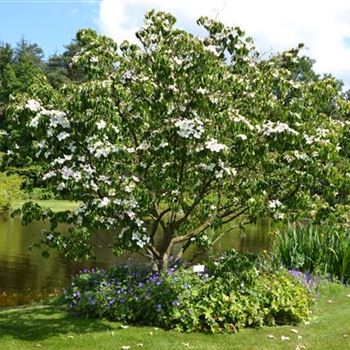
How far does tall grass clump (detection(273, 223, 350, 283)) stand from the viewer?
1315 cm

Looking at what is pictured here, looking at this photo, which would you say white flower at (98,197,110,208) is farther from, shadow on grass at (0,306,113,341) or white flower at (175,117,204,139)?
shadow on grass at (0,306,113,341)

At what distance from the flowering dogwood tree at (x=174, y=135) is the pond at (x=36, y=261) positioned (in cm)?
318

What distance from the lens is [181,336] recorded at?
8359 millimetres

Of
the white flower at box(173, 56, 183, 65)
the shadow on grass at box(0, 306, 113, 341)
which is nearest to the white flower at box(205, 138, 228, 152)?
the white flower at box(173, 56, 183, 65)

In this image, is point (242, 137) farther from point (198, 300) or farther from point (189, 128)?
point (198, 300)

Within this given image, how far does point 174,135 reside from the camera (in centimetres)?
828

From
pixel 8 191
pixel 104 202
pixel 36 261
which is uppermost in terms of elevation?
pixel 8 191

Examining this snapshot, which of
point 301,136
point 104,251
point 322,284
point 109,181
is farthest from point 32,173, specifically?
point 104,251

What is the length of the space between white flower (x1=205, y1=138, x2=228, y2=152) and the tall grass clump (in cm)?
595

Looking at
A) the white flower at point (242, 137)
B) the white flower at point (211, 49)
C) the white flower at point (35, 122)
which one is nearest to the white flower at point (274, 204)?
the white flower at point (242, 137)

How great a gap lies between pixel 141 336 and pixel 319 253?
6.31m

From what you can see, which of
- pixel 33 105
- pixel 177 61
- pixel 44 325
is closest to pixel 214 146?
pixel 177 61

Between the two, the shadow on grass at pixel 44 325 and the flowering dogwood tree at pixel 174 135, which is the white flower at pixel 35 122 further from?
the shadow on grass at pixel 44 325

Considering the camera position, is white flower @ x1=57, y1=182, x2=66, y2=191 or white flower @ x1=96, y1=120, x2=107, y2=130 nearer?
white flower @ x1=96, y1=120, x2=107, y2=130
